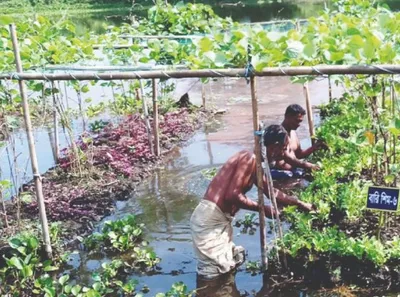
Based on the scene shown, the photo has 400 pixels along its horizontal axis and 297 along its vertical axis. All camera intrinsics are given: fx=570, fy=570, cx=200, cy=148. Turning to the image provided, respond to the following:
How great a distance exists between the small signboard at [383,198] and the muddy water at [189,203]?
0.84 meters

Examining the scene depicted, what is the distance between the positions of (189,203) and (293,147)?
5.02 ft

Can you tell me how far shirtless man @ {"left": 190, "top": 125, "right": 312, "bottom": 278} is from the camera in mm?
4988

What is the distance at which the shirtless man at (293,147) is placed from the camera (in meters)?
6.95

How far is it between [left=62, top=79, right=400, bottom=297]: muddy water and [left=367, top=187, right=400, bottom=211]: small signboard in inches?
33.0

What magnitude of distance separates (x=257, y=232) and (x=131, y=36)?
14.5ft

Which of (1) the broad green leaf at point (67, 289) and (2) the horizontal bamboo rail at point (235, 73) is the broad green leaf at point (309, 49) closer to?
(2) the horizontal bamboo rail at point (235, 73)

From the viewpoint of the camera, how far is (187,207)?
7176 millimetres

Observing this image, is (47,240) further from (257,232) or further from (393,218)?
(393,218)

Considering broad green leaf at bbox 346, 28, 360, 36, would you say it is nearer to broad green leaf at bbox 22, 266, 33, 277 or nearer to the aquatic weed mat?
broad green leaf at bbox 22, 266, 33, 277

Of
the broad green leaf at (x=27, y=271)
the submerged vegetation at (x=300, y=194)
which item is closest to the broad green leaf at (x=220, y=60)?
the submerged vegetation at (x=300, y=194)

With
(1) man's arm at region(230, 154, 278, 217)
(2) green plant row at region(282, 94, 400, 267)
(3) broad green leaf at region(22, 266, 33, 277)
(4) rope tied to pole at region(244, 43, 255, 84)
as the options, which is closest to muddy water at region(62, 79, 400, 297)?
(2) green plant row at region(282, 94, 400, 267)

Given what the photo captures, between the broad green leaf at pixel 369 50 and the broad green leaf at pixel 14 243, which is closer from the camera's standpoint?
the broad green leaf at pixel 369 50

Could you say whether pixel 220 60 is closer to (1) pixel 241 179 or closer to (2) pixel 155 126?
(1) pixel 241 179

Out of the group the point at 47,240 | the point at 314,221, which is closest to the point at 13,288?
the point at 47,240
